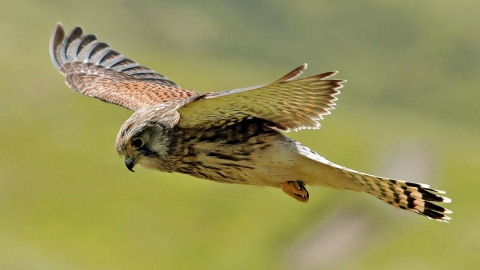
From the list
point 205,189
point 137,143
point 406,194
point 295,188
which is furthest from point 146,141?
point 205,189

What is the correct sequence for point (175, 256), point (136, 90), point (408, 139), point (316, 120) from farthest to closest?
point (408, 139)
point (175, 256)
point (136, 90)
point (316, 120)

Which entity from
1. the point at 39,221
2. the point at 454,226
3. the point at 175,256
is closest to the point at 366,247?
the point at 454,226

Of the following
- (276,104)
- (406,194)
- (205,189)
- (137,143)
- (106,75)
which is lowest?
(137,143)

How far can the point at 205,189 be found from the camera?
61625mm

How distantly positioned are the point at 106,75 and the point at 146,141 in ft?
13.5

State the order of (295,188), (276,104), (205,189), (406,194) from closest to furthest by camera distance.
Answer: (276,104)
(406,194)
(295,188)
(205,189)

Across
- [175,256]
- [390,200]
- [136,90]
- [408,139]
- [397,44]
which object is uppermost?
[397,44]

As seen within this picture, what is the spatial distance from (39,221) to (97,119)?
12.2 metres

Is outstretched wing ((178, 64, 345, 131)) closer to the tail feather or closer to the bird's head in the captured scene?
the bird's head

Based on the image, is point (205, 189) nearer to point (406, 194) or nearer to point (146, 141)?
point (406, 194)

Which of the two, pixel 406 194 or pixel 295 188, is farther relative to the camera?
pixel 295 188

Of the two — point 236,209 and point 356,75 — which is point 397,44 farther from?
point 236,209

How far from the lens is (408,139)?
8250cm

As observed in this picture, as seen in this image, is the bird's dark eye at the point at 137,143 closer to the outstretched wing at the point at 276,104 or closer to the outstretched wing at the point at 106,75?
the outstretched wing at the point at 276,104
